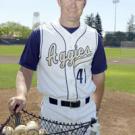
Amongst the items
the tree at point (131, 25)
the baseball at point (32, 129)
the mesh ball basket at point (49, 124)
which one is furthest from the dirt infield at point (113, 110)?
the tree at point (131, 25)

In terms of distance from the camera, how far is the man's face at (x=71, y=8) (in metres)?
3.48

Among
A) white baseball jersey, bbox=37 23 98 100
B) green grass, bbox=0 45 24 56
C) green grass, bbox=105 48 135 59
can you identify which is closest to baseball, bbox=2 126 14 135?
white baseball jersey, bbox=37 23 98 100

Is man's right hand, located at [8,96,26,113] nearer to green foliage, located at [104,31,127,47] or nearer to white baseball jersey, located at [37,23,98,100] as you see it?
white baseball jersey, located at [37,23,98,100]

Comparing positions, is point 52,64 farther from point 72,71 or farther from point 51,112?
point 51,112

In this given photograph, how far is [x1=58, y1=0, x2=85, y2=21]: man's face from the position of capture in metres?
3.48

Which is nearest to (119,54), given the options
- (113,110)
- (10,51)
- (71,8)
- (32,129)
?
(10,51)

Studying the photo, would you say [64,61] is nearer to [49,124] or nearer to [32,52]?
[32,52]

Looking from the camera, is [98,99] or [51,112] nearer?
[51,112]

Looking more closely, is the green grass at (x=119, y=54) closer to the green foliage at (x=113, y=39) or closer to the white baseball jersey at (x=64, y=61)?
the green foliage at (x=113, y=39)

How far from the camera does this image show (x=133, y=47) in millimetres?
88125

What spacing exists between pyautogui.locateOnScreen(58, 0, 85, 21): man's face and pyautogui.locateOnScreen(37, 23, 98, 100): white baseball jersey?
15 cm

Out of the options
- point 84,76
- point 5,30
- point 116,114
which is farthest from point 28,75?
point 5,30

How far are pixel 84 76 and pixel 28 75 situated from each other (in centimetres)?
44

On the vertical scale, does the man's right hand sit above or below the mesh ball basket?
above
